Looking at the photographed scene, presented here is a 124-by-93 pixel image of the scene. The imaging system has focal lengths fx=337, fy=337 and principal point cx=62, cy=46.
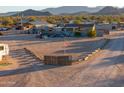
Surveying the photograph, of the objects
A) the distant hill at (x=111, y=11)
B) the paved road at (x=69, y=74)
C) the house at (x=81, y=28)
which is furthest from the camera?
the distant hill at (x=111, y=11)

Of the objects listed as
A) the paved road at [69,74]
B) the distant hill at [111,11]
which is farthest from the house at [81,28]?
the distant hill at [111,11]

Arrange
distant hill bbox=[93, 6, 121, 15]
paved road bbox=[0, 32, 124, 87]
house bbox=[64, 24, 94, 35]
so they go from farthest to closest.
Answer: distant hill bbox=[93, 6, 121, 15]
house bbox=[64, 24, 94, 35]
paved road bbox=[0, 32, 124, 87]

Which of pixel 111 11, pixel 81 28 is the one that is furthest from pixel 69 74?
pixel 111 11

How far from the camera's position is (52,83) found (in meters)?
10.6

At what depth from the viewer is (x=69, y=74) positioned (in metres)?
12.3

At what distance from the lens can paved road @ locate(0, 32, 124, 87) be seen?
10648mm

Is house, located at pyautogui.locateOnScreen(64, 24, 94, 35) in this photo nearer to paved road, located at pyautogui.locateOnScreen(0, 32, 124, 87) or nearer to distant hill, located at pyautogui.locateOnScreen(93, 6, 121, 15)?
paved road, located at pyautogui.locateOnScreen(0, 32, 124, 87)

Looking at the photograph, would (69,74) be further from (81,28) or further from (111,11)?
(111,11)

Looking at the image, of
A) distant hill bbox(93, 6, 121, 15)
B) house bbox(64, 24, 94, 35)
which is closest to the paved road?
house bbox(64, 24, 94, 35)

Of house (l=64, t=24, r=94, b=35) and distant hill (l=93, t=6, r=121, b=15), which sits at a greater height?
house (l=64, t=24, r=94, b=35)

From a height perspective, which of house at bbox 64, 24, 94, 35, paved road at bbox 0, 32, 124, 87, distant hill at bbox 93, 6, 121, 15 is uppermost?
paved road at bbox 0, 32, 124, 87

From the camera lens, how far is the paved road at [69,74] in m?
10.6

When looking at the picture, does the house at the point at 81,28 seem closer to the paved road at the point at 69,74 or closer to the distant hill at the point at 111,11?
the paved road at the point at 69,74

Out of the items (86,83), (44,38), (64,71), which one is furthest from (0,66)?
(44,38)
